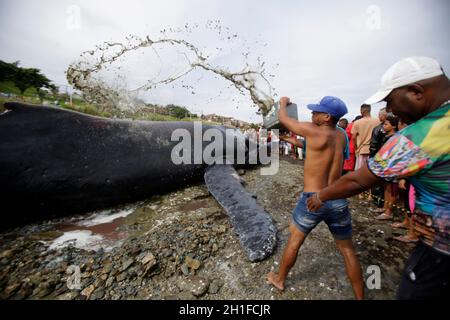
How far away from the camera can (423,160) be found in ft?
4.42

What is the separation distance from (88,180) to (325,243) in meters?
4.11

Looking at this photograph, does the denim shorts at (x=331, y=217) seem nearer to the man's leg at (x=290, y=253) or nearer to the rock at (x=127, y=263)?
the man's leg at (x=290, y=253)

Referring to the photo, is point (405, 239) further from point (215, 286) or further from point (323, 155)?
point (215, 286)

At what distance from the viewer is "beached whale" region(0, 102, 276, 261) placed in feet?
11.9

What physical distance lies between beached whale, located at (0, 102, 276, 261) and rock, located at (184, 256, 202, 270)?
0.64 meters

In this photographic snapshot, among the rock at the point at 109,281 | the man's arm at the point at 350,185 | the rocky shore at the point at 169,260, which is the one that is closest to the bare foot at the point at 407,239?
the rocky shore at the point at 169,260

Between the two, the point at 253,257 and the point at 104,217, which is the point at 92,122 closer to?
the point at 104,217

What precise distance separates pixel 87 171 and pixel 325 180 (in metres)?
4.03

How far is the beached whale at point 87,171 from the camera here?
3.62m

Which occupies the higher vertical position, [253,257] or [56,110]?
[56,110]

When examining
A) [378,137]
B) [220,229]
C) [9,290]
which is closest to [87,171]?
[9,290]

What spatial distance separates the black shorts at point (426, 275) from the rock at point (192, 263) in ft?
6.48
